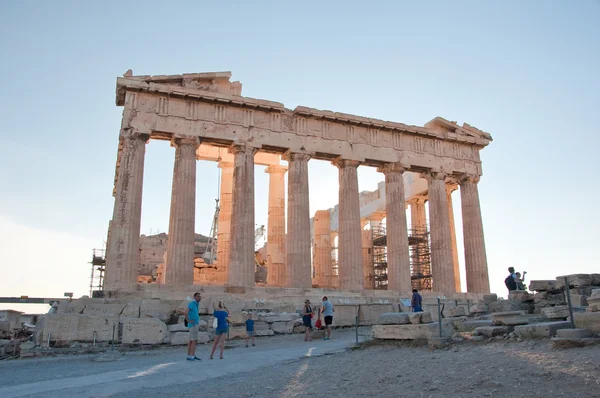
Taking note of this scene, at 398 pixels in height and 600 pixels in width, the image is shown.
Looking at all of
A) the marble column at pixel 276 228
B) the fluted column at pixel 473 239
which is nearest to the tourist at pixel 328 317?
the marble column at pixel 276 228

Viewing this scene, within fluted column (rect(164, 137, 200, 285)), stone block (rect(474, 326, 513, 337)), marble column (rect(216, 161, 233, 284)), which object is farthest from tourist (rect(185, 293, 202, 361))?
marble column (rect(216, 161, 233, 284))

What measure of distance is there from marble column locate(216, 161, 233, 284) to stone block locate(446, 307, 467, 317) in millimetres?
10975

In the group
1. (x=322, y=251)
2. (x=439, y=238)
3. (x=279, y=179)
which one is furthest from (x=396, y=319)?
(x=322, y=251)

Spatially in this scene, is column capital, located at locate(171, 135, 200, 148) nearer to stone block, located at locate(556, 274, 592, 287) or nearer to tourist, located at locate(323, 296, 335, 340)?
tourist, located at locate(323, 296, 335, 340)

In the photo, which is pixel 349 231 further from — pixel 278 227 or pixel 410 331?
pixel 410 331

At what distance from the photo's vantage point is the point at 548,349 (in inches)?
324

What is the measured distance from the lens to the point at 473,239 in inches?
1109

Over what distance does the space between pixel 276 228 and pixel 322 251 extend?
4489mm

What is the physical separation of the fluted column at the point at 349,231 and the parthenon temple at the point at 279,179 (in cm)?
5

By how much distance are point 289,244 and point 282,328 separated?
24.8 ft

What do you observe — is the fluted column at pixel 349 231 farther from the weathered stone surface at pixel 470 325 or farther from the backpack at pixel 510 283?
the weathered stone surface at pixel 470 325

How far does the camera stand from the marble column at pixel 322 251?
1142 inches

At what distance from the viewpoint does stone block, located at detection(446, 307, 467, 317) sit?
18.4 meters

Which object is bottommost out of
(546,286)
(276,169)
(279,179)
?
(546,286)
